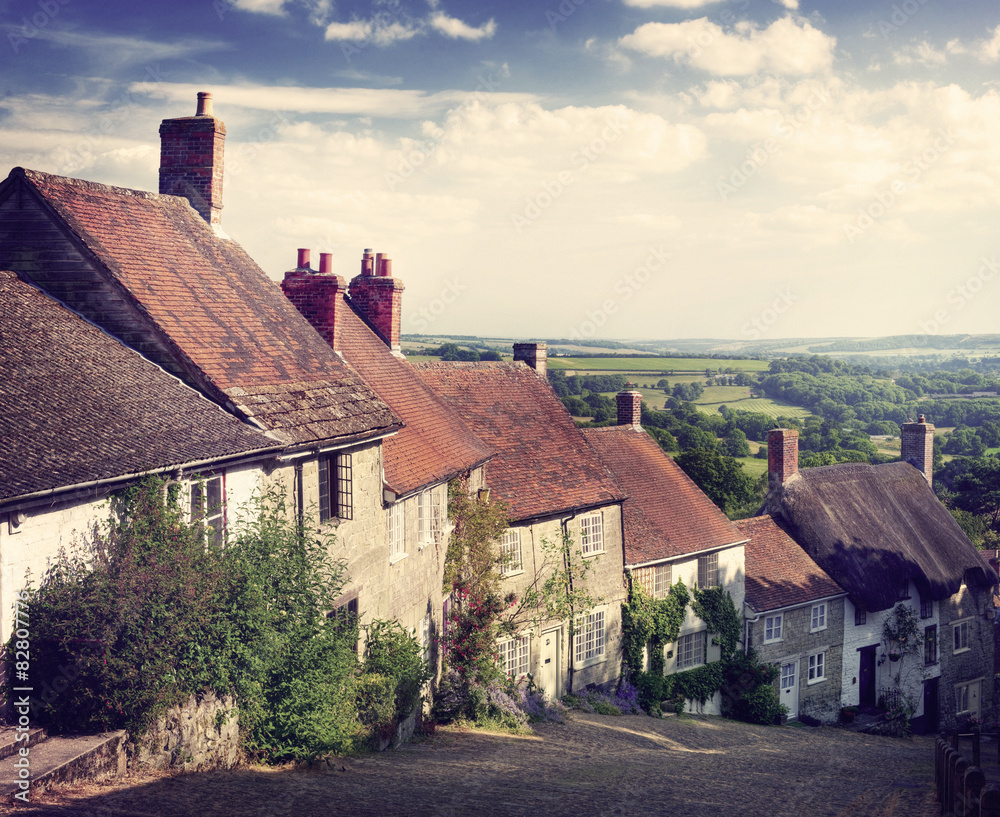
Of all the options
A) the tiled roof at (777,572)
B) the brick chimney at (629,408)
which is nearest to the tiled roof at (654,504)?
the brick chimney at (629,408)

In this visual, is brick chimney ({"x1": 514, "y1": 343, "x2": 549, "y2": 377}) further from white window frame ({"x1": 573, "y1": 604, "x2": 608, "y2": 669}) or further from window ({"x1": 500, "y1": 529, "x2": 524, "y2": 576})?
white window frame ({"x1": 573, "y1": 604, "x2": 608, "y2": 669})

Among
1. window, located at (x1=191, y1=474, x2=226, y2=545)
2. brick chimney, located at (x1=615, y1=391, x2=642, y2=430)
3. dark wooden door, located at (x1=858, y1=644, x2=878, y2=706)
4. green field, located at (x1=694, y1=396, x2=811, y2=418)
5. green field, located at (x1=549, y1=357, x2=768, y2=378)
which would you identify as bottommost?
dark wooden door, located at (x1=858, y1=644, x2=878, y2=706)

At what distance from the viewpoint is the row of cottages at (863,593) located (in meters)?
Result: 30.5

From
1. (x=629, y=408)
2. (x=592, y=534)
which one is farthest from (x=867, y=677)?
(x=592, y=534)

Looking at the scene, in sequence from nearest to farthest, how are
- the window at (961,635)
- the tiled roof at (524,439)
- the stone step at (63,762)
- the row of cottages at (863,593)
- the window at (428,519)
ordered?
the stone step at (63,762), the window at (428,519), the tiled roof at (524,439), the row of cottages at (863,593), the window at (961,635)

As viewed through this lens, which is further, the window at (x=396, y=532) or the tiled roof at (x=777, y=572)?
the tiled roof at (x=777, y=572)

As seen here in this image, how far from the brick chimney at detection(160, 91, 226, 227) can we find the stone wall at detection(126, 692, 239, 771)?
34.1 feet

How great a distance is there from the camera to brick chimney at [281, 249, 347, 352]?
60.3 ft

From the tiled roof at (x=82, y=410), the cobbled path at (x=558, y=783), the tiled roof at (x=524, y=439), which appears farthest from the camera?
the tiled roof at (x=524, y=439)

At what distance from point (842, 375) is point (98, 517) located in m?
171

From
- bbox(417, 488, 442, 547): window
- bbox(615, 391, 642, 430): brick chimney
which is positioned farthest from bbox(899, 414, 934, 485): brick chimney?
bbox(417, 488, 442, 547): window

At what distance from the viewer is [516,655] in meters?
22.8

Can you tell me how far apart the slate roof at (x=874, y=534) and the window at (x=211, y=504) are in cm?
2658

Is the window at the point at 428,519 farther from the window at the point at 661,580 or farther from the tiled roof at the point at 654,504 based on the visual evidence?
the window at the point at 661,580
